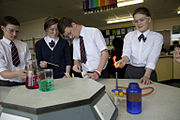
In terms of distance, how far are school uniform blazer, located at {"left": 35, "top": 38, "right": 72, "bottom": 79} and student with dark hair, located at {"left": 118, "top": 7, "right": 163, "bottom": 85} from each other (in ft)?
2.54

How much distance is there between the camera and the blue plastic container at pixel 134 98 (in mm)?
669

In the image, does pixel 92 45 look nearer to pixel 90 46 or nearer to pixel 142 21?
pixel 90 46

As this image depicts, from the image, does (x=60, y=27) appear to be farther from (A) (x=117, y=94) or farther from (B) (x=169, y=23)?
(B) (x=169, y=23)

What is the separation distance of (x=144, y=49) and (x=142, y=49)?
22 millimetres

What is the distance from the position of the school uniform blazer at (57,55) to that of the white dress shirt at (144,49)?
2.64 ft

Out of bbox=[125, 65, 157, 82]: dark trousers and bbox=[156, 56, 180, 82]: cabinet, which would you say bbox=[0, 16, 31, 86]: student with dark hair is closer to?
bbox=[125, 65, 157, 82]: dark trousers


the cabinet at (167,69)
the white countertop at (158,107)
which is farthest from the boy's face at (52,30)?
the cabinet at (167,69)

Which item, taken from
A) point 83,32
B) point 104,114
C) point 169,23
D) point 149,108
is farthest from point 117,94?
point 169,23

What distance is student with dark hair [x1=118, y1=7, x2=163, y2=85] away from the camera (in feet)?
4.52

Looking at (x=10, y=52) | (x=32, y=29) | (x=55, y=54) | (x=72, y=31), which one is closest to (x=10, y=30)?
(x=10, y=52)

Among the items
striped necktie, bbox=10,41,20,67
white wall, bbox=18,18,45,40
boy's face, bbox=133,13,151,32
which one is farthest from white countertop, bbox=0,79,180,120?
white wall, bbox=18,18,45,40

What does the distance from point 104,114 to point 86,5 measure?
3.36 meters

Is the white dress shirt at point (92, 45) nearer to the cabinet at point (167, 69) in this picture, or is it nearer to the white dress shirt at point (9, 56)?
the white dress shirt at point (9, 56)

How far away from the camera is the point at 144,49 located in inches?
57.3
